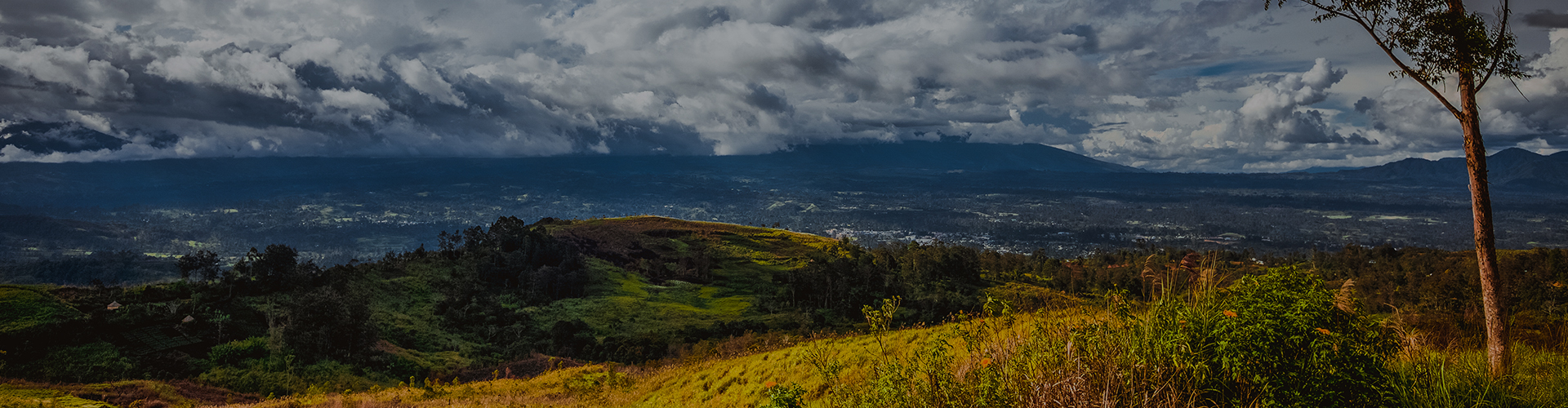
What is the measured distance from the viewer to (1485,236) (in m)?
7.27

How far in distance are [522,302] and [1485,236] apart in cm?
5036

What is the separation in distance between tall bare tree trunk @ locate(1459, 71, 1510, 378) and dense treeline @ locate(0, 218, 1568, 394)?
1.84m

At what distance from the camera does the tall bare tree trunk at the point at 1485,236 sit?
7.04 m

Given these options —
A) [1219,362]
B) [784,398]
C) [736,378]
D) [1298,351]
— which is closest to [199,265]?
[736,378]

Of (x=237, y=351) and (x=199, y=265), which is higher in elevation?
(x=199, y=265)

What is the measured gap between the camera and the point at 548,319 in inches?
1801

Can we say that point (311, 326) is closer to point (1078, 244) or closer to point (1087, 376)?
point (1087, 376)

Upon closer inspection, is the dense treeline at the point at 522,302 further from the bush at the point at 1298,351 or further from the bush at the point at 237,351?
the bush at the point at 1298,351

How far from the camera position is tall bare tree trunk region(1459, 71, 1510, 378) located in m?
7.04

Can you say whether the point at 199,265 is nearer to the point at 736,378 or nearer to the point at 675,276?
the point at 675,276

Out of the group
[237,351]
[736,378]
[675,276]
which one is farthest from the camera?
[675,276]

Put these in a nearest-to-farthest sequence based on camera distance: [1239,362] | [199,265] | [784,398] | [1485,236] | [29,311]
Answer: [1239,362] < [1485,236] < [784,398] < [29,311] < [199,265]

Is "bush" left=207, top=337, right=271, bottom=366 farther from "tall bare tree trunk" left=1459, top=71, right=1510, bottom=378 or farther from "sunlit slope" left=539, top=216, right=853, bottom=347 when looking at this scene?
"tall bare tree trunk" left=1459, top=71, right=1510, bottom=378

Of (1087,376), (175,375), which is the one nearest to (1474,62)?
(1087,376)
